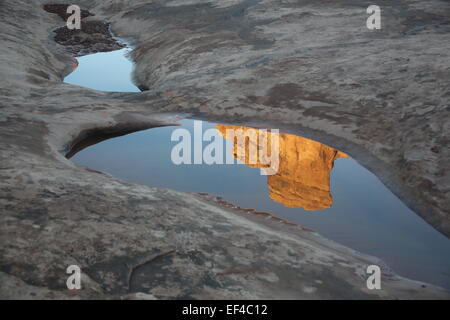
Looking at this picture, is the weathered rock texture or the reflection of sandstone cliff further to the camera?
the reflection of sandstone cliff

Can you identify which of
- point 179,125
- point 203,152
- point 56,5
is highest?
point 56,5

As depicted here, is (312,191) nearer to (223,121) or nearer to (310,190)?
(310,190)

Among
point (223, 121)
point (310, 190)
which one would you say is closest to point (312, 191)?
point (310, 190)

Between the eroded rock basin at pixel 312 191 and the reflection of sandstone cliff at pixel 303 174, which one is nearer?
the eroded rock basin at pixel 312 191

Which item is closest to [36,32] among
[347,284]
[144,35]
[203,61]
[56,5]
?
[144,35]

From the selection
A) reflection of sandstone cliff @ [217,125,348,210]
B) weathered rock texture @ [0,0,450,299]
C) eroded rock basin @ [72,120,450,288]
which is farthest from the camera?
reflection of sandstone cliff @ [217,125,348,210]

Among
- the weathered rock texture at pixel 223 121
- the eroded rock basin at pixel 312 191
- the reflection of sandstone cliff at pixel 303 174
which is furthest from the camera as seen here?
the reflection of sandstone cliff at pixel 303 174

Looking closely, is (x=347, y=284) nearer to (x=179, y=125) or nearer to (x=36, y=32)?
(x=179, y=125)
